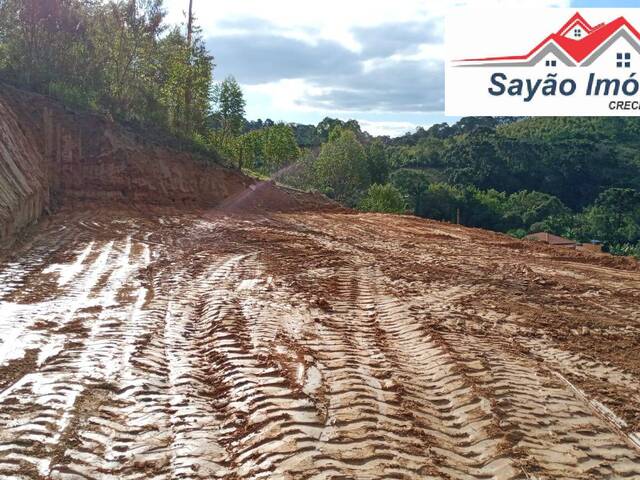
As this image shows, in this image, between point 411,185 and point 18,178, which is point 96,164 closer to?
point 18,178

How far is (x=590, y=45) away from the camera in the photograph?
44.1ft

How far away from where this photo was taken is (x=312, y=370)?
185 inches

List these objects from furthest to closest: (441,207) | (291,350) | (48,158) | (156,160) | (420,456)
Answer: (441,207)
(156,160)
(48,158)
(291,350)
(420,456)

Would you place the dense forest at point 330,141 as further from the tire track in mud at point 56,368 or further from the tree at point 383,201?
the tire track in mud at point 56,368

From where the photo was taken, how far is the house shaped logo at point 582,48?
13453 millimetres

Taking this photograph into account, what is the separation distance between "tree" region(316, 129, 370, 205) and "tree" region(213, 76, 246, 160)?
41.6 ft

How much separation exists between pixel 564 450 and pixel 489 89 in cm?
1138

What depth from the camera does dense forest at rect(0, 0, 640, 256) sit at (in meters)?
20.6

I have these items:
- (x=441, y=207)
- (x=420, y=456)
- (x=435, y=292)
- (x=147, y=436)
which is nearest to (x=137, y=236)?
(x=435, y=292)

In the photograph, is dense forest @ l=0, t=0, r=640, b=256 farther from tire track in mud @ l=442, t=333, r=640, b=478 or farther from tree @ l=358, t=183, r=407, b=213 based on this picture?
tire track in mud @ l=442, t=333, r=640, b=478

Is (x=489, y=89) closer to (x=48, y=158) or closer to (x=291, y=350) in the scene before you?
(x=291, y=350)

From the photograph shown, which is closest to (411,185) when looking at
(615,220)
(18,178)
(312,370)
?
(615,220)

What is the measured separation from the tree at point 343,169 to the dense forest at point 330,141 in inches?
3.4

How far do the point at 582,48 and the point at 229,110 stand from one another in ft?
65.4
